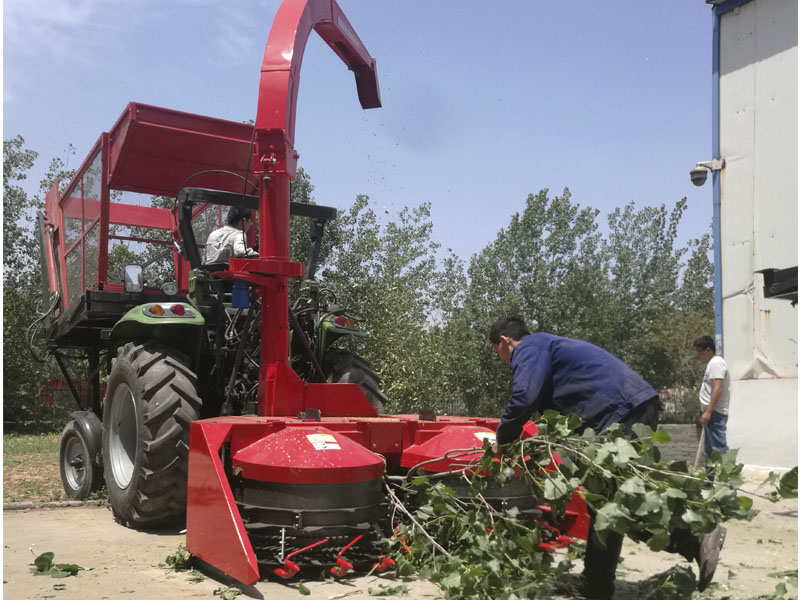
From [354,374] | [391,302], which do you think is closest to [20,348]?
[391,302]

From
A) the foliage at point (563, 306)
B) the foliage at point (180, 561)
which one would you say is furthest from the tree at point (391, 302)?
the foliage at point (180, 561)

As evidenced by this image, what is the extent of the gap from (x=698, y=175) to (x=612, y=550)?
754 cm

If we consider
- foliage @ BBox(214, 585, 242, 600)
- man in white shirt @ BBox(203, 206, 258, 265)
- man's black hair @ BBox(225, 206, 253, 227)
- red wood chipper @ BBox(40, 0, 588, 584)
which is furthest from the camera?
man's black hair @ BBox(225, 206, 253, 227)

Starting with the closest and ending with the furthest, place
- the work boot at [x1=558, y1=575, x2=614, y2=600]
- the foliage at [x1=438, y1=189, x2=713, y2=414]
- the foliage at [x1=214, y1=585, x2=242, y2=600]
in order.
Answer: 1. the foliage at [x1=214, y1=585, x2=242, y2=600]
2. the work boot at [x1=558, y1=575, x2=614, y2=600]
3. the foliage at [x1=438, y1=189, x2=713, y2=414]

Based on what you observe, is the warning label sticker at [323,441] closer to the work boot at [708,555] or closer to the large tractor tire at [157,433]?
the large tractor tire at [157,433]

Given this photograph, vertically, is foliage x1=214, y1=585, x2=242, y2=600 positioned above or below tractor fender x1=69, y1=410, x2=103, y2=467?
below

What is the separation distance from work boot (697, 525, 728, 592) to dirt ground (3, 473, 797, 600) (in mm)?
87

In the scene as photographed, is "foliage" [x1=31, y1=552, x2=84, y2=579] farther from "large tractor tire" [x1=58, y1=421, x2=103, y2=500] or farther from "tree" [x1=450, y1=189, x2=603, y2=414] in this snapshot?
"tree" [x1=450, y1=189, x2=603, y2=414]

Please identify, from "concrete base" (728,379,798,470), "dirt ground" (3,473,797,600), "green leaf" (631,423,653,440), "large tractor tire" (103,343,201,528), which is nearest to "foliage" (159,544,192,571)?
"dirt ground" (3,473,797,600)

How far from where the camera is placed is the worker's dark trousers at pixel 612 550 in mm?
3852

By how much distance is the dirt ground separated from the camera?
380 centimetres

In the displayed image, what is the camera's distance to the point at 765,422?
920 centimetres

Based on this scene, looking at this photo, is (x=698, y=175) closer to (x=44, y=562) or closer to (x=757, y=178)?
(x=757, y=178)

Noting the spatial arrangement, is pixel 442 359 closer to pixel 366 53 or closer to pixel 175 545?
pixel 366 53
